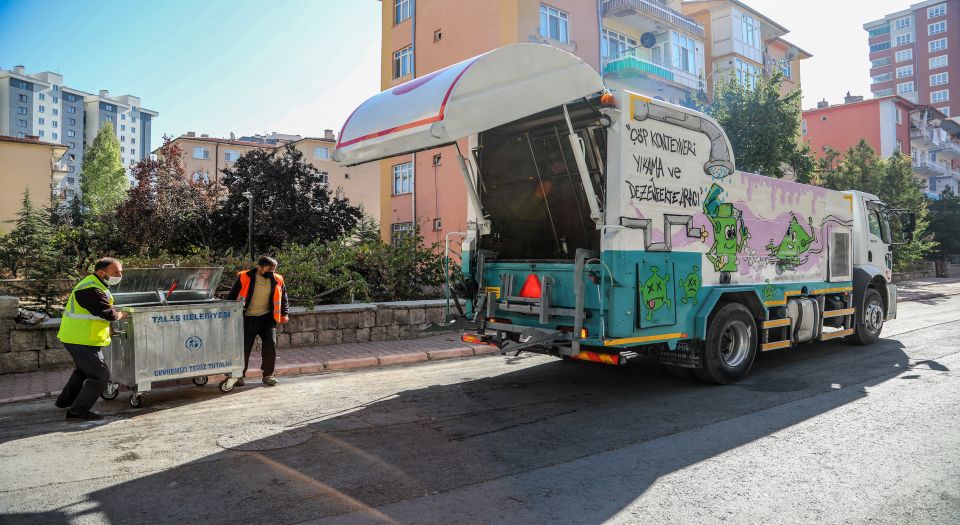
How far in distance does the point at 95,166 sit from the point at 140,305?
57.4 metres

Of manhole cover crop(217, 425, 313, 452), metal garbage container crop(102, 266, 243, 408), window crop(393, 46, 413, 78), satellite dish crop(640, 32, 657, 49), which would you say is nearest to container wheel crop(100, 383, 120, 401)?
metal garbage container crop(102, 266, 243, 408)

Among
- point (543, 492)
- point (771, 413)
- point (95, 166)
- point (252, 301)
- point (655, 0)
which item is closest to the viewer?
point (543, 492)

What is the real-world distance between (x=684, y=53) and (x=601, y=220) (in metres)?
25.4

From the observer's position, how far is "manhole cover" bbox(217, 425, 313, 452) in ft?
16.0

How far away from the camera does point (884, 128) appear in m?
47.0

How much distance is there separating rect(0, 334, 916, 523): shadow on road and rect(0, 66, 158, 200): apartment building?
114691mm

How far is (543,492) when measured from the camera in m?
3.86

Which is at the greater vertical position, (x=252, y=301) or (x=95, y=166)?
(x=95, y=166)

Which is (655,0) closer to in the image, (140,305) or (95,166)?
(140,305)

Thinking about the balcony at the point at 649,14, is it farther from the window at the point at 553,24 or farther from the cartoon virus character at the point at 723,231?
the cartoon virus character at the point at 723,231

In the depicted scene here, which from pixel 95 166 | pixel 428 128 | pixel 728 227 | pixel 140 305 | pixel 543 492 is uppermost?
pixel 95 166

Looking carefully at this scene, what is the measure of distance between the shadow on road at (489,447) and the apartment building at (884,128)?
143ft

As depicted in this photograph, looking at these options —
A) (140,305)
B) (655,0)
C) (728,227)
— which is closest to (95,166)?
(655,0)

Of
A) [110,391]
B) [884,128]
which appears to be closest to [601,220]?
[110,391]
